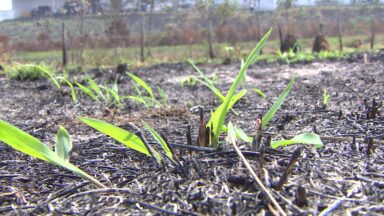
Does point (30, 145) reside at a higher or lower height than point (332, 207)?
higher

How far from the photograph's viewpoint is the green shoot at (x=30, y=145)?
1118mm

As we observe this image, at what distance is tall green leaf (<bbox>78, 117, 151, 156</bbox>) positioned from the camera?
48.0 inches

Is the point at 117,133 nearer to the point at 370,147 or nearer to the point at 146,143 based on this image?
the point at 146,143

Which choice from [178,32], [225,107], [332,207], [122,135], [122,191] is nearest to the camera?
[332,207]

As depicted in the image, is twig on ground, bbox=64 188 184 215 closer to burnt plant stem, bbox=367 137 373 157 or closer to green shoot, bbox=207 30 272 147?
green shoot, bbox=207 30 272 147

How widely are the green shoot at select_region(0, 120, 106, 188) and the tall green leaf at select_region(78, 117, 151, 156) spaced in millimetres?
130

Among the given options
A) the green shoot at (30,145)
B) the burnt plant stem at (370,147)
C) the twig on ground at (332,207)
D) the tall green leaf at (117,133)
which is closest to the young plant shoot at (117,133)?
the tall green leaf at (117,133)

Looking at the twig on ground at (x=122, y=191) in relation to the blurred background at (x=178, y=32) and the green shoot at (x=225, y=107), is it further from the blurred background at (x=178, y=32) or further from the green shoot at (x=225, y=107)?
the blurred background at (x=178, y=32)

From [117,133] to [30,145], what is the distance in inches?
9.5

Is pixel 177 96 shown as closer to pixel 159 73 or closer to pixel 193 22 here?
pixel 159 73

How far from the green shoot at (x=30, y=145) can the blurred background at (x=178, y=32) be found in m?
7.52

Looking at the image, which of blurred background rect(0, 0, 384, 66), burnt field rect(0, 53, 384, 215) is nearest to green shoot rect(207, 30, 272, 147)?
burnt field rect(0, 53, 384, 215)

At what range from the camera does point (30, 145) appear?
1.16 metres

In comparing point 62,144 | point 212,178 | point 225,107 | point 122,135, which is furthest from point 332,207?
point 62,144
